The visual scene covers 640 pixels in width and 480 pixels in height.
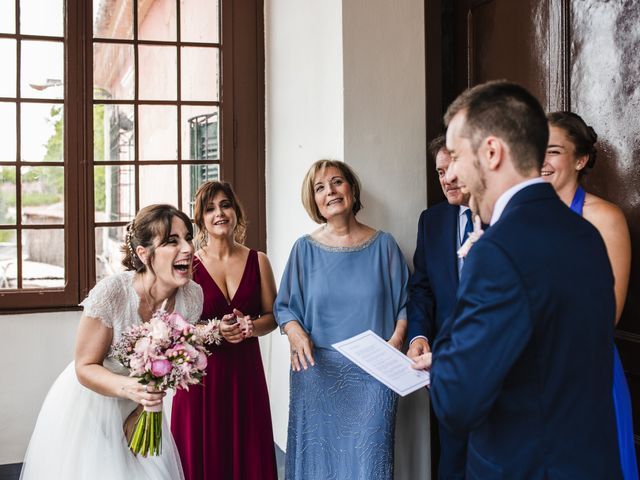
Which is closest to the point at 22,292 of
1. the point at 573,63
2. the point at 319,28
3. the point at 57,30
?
the point at 57,30

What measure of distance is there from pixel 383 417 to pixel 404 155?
4.12 feet

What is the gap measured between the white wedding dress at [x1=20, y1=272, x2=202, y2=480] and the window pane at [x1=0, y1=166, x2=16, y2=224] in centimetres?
216

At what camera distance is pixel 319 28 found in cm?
372

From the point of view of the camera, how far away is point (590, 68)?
260 centimetres

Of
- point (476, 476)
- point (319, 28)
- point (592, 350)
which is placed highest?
point (319, 28)

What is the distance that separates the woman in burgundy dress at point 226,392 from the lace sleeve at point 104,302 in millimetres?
803

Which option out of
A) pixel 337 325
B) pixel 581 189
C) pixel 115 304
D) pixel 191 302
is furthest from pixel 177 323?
pixel 581 189

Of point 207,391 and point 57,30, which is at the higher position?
point 57,30

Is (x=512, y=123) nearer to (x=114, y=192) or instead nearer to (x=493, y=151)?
(x=493, y=151)

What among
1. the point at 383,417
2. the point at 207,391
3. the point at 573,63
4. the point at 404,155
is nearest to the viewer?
the point at 573,63

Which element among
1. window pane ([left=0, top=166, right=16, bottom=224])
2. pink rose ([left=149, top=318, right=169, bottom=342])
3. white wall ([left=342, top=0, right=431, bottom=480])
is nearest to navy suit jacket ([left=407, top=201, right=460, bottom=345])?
white wall ([left=342, top=0, right=431, bottom=480])

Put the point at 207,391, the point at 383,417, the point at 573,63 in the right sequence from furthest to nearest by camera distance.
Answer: the point at 207,391 < the point at 383,417 < the point at 573,63

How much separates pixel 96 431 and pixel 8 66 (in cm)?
280

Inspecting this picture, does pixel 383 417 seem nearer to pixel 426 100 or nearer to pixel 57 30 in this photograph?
pixel 426 100
